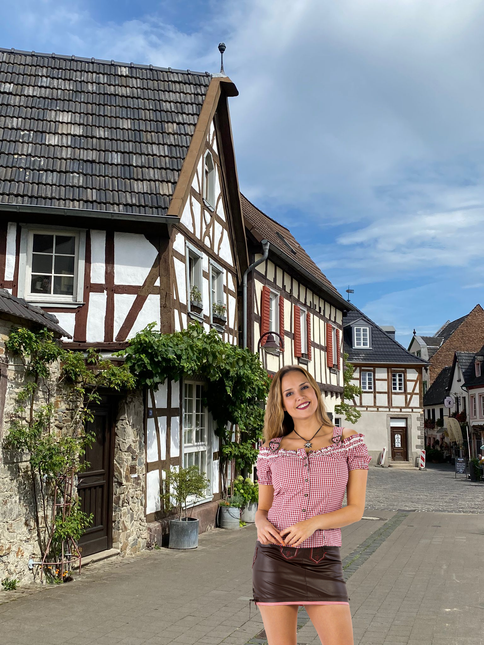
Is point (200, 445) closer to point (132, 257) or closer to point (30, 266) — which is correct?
point (132, 257)

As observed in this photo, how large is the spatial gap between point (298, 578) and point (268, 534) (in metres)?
0.22

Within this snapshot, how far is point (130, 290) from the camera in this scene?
34.2 feet

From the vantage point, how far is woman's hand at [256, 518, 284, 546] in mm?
2988

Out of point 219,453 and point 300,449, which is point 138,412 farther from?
point 300,449

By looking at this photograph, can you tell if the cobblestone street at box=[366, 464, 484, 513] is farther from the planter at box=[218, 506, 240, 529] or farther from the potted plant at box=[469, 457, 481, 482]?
the planter at box=[218, 506, 240, 529]

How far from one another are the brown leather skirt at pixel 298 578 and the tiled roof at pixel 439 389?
4770 cm

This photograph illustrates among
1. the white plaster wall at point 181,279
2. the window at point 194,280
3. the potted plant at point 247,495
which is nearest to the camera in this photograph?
the white plaster wall at point 181,279

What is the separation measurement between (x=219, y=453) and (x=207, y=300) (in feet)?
Answer: 10.1

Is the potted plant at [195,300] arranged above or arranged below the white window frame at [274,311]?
below

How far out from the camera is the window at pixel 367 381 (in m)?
40.2

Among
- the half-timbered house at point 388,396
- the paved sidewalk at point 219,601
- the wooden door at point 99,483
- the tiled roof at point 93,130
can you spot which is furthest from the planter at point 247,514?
the half-timbered house at point 388,396

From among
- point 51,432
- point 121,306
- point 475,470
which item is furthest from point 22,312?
point 475,470

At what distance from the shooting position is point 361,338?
40875mm

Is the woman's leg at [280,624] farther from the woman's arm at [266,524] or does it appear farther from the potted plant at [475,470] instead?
the potted plant at [475,470]
